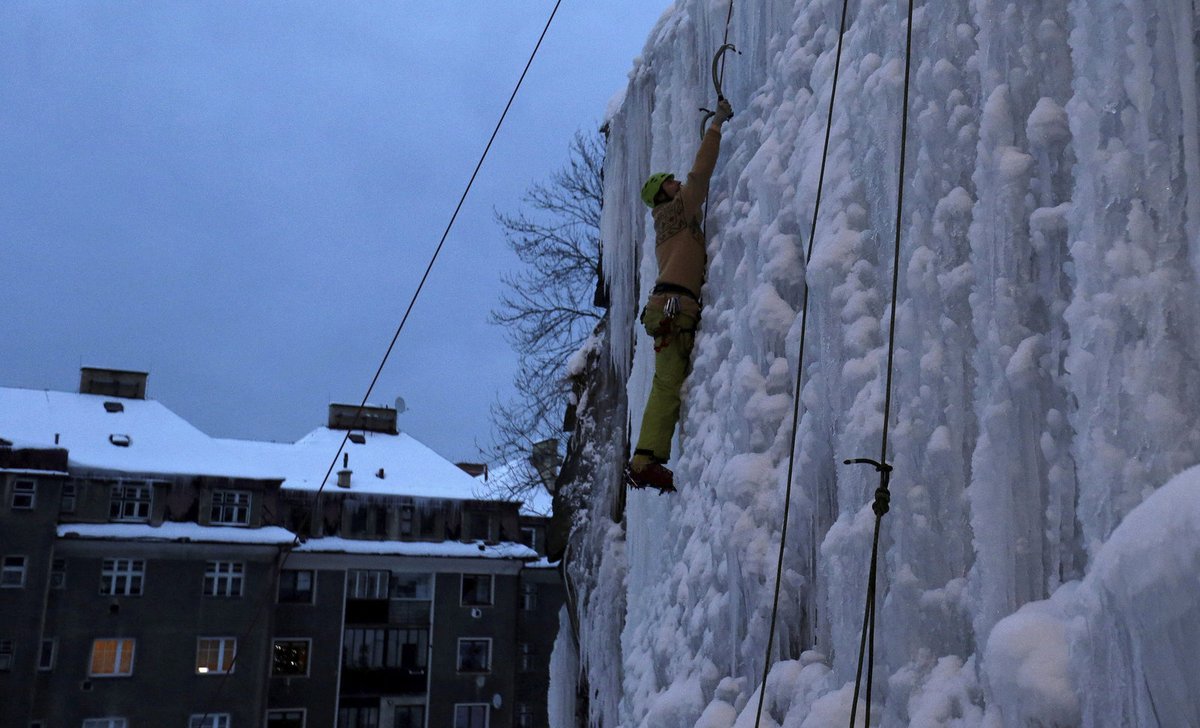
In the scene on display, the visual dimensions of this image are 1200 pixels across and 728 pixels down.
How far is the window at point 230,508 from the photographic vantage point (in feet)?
65.5

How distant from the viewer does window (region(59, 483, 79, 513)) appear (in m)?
18.9

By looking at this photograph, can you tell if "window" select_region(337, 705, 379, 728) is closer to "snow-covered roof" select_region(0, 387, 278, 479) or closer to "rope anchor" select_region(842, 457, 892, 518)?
"snow-covered roof" select_region(0, 387, 278, 479)

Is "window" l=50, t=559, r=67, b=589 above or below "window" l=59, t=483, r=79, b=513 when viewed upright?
below

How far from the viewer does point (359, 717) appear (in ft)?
66.3

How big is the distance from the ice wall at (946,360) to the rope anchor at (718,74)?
0.13 metres

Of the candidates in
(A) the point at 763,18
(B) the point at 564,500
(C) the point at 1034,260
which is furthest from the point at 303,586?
(C) the point at 1034,260

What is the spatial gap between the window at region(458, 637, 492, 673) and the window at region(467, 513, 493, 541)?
85.5 inches

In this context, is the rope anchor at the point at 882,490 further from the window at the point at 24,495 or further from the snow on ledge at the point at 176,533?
the window at the point at 24,495

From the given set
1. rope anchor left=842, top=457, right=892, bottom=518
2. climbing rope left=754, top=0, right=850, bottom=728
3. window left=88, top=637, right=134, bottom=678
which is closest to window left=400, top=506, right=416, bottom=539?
window left=88, top=637, right=134, bottom=678

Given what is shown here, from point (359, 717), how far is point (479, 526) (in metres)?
4.64

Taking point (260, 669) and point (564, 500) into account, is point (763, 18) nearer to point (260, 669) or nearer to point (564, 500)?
point (564, 500)

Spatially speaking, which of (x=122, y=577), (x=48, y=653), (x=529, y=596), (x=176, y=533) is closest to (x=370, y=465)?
(x=176, y=533)

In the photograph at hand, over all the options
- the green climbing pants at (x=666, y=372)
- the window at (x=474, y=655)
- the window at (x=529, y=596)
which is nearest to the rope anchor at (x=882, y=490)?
the green climbing pants at (x=666, y=372)

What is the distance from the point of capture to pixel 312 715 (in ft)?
64.5
